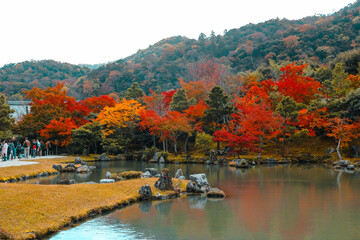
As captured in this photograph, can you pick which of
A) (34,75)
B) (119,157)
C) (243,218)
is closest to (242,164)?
(119,157)

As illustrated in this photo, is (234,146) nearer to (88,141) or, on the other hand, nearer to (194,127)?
(194,127)

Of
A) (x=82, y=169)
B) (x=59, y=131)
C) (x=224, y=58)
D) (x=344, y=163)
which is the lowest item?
(x=344, y=163)

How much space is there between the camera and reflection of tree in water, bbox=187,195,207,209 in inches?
534

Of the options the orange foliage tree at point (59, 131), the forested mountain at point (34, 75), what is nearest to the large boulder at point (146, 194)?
Answer: the orange foliage tree at point (59, 131)

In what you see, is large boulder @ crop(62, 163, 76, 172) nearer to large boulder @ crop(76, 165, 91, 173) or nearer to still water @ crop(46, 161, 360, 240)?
large boulder @ crop(76, 165, 91, 173)

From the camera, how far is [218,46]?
107 metres

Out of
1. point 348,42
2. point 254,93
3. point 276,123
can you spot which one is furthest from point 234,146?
point 348,42

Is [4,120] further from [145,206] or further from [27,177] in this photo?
[145,206]

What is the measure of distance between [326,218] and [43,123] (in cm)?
3509

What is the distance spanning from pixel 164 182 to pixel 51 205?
6295 millimetres

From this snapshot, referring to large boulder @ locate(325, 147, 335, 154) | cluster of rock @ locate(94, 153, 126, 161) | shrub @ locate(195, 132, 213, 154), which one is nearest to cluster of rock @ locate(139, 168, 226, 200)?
shrub @ locate(195, 132, 213, 154)

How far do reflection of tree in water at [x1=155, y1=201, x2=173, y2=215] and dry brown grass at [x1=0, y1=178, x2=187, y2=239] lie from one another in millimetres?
1248

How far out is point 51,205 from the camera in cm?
1085

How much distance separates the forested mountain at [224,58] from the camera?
247 ft
